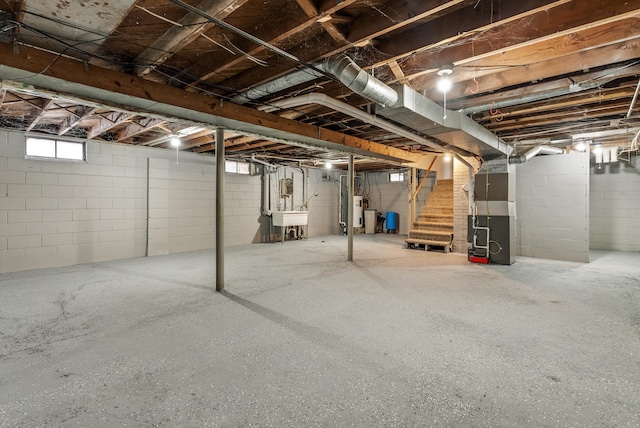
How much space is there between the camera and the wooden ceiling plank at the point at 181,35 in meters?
1.76

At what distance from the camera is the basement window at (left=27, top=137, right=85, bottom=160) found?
Result: 4.81m

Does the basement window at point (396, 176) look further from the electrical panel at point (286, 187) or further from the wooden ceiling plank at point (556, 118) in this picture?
the wooden ceiling plank at point (556, 118)

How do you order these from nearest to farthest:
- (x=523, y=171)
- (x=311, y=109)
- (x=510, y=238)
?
(x=311, y=109) < (x=510, y=238) < (x=523, y=171)

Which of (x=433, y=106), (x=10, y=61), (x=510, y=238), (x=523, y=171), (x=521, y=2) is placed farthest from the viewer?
(x=523, y=171)

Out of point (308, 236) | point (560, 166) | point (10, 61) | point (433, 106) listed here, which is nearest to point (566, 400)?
point (433, 106)

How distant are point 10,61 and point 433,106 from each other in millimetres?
3474

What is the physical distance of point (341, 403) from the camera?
1593 mm

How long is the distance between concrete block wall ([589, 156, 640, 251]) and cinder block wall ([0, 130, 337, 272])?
26.2 ft

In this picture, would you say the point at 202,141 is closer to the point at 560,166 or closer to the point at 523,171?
→ the point at 523,171

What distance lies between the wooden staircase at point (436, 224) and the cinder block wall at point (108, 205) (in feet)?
13.4

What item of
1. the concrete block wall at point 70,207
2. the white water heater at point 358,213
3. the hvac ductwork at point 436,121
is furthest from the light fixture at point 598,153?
the concrete block wall at point 70,207

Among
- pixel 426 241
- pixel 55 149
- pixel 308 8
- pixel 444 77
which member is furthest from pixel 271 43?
pixel 426 241

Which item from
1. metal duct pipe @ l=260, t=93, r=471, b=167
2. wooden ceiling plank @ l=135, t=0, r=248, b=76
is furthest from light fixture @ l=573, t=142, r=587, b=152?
wooden ceiling plank @ l=135, t=0, r=248, b=76

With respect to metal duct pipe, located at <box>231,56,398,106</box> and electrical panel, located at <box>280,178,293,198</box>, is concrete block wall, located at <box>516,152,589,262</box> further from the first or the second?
electrical panel, located at <box>280,178,293,198</box>
